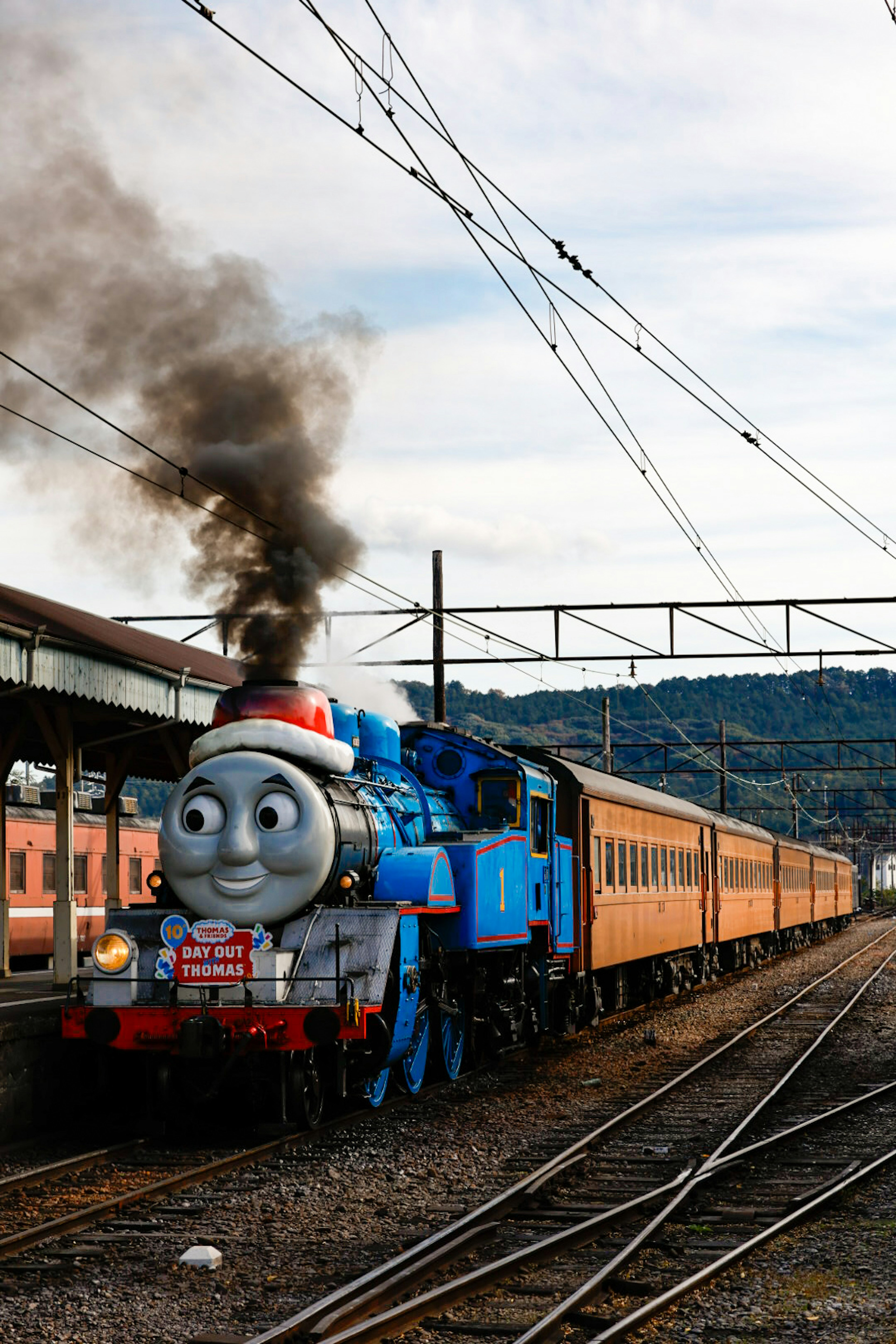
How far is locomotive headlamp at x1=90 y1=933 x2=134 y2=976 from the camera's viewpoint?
1116cm

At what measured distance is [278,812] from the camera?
1120 centimetres

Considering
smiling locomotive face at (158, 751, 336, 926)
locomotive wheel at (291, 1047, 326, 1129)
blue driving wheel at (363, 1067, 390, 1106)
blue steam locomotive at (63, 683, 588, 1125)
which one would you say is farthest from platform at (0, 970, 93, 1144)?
blue driving wheel at (363, 1067, 390, 1106)

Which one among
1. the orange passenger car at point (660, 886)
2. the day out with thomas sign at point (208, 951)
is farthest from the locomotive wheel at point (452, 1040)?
the orange passenger car at point (660, 886)

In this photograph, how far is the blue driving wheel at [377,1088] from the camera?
1220 centimetres

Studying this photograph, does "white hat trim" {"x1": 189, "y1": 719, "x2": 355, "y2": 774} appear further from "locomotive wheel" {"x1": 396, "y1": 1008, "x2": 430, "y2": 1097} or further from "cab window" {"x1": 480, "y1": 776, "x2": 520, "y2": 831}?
"cab window" {"x1": 480, "y1": 776, "x2": 520, "y2": 831}

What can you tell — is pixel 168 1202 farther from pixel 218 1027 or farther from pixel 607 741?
pixel 607 741

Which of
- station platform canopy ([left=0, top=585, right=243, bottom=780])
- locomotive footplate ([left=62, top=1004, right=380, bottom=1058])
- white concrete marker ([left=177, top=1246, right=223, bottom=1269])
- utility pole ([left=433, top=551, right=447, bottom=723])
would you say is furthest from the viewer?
utility pole ([left=433, top=551, right=447, bottom=723])

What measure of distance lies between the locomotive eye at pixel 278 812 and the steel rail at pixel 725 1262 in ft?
14.5

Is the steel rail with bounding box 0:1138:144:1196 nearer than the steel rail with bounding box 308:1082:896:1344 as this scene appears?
No

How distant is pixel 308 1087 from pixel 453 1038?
3.31 m

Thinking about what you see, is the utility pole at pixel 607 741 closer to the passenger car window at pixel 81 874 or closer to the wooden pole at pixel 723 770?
the wooden pole at pixel 723 770

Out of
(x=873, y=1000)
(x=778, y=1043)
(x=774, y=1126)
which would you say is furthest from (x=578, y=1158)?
(x=873, y=1000)

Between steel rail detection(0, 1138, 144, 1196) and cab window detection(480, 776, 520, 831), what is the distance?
517 cm

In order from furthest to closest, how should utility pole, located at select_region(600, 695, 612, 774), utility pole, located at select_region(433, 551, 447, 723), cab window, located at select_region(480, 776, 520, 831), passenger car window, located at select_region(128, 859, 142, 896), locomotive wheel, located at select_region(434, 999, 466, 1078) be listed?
utility pole, located at select_region(600, 695, 612, 774), passenger car window, located at select_region(128, 859, 142, 896), utility pole, located at select_region(433, 551, 447, 723), cab window, located at select_region(480, 776, 520, 831), locomotive wheel, located at select_region(434, 999, 466, 1078)
